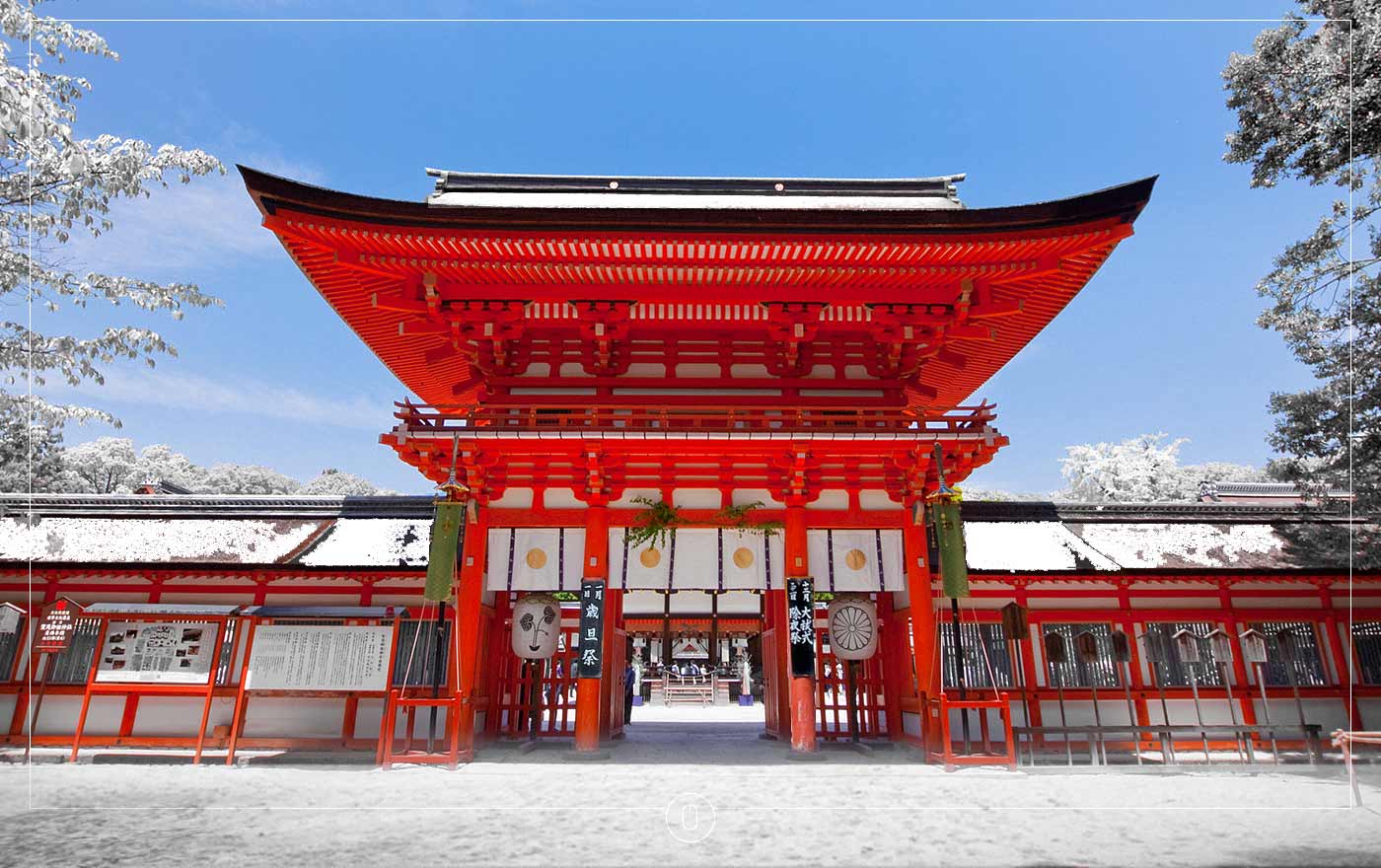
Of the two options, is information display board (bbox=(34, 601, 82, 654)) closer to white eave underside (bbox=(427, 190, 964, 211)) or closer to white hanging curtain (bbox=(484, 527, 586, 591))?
white hanging curtain (bbox=(484, 527, 586, 591))

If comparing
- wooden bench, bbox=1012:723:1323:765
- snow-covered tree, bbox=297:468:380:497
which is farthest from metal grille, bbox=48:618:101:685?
snow-covered tree, bbox=297:468:380:497

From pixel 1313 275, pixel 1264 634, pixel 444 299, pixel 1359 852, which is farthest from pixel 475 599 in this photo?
pixel 1313 275

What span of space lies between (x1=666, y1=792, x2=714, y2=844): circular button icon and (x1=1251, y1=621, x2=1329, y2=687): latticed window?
35.4 feet

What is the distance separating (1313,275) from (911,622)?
9.21 metres

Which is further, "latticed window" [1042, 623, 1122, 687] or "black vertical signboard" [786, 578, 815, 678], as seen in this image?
"latticed window" [1042, 623, 1122, 687]

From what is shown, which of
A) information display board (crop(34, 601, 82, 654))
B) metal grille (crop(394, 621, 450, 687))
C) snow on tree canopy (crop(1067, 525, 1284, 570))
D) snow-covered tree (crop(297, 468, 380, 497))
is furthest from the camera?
snow-covered tree (crop(297, 468, 380, 497))

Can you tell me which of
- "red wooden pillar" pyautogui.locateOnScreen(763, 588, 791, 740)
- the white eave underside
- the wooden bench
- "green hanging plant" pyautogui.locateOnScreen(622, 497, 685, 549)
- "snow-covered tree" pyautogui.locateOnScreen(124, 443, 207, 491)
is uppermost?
"snow-covered tree" pyautogui.locateOnScreen(124, 443, 207, 491)

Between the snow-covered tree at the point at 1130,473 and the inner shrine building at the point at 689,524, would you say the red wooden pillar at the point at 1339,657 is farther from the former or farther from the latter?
the snow-covered tree at the point at 1130,473

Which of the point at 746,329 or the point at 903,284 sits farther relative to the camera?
the point at 746,329

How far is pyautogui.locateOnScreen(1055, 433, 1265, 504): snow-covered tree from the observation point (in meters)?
39.4

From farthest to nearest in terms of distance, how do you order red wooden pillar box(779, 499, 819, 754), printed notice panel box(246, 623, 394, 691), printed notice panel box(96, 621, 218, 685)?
1. red wooden pillar box(779, 499, 819, 754)
2. printed notice panel box(96, 621, 218, 685)
3. printed notice panel box(246, 623, 394, 691)

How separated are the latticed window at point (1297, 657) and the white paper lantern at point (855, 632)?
6543mm

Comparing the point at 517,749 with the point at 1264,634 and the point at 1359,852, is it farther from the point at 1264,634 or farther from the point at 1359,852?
the point at 1264,634

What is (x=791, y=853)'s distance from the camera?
6.09 m
